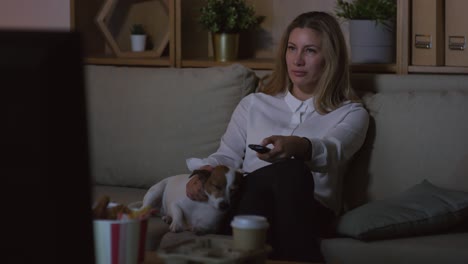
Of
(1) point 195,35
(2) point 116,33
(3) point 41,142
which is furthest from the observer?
(2) point 116,33

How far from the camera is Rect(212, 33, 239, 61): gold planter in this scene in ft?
10.3

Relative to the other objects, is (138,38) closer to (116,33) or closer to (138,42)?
(138,42)

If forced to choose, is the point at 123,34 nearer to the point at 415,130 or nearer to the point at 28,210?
the point at 415,130

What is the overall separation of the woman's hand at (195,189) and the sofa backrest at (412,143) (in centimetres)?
49

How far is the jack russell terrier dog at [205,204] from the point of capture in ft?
7.55

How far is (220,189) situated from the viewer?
2.31m

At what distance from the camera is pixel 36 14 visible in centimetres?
387

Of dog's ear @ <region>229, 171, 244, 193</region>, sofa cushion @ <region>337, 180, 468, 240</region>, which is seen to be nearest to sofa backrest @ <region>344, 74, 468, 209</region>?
sofa cushion @ <region>337, 180, 468, 240</region>

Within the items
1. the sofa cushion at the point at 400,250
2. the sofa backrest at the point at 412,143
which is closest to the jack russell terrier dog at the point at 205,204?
the sofa cushion at the point at 400,250

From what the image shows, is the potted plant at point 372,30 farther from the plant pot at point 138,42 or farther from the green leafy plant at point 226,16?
the plant pot at point 138,42

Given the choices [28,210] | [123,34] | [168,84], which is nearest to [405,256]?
[168,84]

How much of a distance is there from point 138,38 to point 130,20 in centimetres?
19

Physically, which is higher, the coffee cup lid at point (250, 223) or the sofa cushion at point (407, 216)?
the coffee cup lid at point (250, 223)

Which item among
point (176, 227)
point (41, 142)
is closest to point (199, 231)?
point (176, 227)
